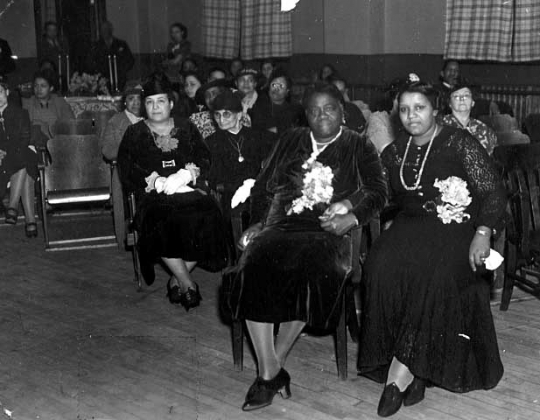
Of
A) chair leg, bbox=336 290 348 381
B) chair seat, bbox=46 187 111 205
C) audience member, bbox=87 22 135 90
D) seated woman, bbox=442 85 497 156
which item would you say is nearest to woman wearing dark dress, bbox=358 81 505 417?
chair leg, bbox=336 290 348 381

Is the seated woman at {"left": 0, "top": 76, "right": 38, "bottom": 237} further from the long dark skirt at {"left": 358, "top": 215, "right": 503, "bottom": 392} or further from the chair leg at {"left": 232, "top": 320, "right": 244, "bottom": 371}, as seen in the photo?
the long dark skirt at {"left": 358, "top": 215, "right": 503, "bottom": 392}

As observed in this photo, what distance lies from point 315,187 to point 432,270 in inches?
31.6

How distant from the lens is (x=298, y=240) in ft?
14.4

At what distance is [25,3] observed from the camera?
602 inches

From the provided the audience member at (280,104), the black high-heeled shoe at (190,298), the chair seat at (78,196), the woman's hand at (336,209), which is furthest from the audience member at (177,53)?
the woman's hand at (336,209)

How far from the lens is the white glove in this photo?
5707 millimetres

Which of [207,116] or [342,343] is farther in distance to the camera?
[207,116]

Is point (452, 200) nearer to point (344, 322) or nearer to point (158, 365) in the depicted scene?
point (344, 322)

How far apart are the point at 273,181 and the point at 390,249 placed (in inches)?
31.5

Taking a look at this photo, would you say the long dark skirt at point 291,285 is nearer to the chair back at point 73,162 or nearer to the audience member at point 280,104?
the chair back at point 73,162

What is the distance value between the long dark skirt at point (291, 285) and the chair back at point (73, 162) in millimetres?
3505

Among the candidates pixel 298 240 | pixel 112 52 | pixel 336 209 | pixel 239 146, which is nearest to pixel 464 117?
pixel 239 146

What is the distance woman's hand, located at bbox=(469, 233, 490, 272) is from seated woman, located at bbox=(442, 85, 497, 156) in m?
1.84

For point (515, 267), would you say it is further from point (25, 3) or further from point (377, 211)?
point (25, 3)
